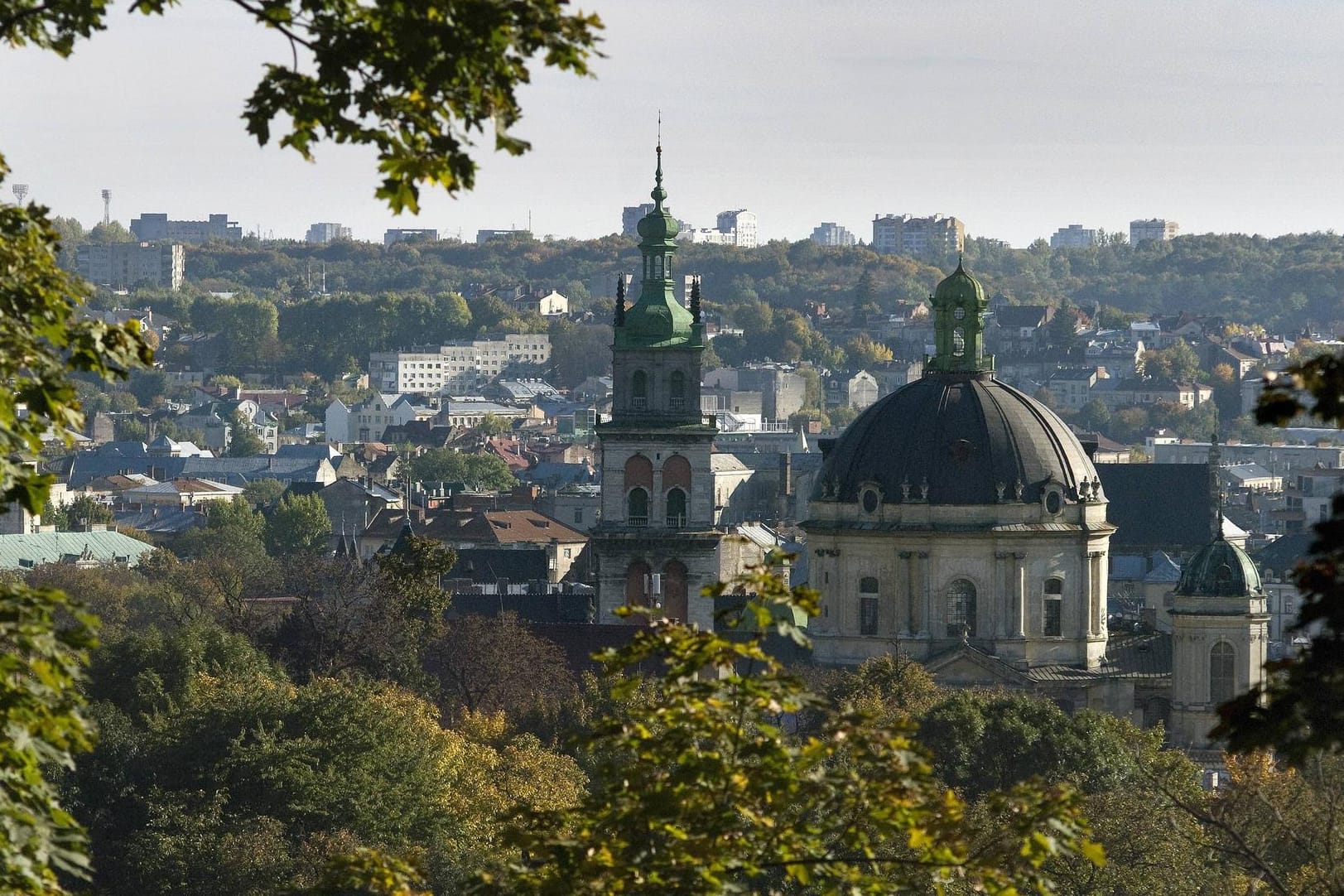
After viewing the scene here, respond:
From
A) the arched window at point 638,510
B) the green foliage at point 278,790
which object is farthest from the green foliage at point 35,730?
the arched window at point 638,510

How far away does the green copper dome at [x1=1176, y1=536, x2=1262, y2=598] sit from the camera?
87625 mm

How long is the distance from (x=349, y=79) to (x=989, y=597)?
72.8m

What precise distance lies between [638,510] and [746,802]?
252ft

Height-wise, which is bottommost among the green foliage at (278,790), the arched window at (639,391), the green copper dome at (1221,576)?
the green foliage at (278,790)

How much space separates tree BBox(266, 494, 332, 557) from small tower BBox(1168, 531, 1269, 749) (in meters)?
78.6

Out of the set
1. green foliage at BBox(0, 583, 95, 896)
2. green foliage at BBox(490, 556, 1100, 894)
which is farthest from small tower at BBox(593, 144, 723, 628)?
green foliage at BBox(0, 583, 95, 896)

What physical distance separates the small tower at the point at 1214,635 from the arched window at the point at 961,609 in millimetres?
5377

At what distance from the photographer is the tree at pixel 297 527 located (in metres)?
164

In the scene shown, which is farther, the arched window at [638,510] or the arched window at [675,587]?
the arched window at [638,510]

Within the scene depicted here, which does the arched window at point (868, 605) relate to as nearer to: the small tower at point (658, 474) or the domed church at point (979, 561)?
the domed church at point (979, 561)

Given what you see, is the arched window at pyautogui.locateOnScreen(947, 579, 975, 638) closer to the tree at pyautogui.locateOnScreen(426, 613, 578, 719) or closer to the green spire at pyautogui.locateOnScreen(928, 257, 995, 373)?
the green spire at pyautogui.locateOnScreen(928, 257, 995, 373)

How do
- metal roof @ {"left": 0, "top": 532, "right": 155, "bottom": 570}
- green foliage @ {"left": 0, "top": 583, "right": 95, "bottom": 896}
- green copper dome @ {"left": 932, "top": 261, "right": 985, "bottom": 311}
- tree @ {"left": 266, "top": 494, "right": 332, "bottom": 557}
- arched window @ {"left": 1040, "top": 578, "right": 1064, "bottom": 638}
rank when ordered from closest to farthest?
green foliage @ {"left": 0, "top": 583, "right": 95, "bottom": 896}
arched window @ {"left": 1040, "top": 578, "right": 1064, "bottom": 638}
green copper dome @ {"left": 932, "top": 261, "right": 985, "bottom": 311}
metal roof @ {"left": 0, "top": 532, "right": 155, "bottom": 570}
tree @ {"left": 266, "top": 494, "right": 332, "bottom": 557}

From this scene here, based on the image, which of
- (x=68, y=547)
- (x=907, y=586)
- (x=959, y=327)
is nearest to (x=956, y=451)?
(x=907, y=586)

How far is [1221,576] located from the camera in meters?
87.8
